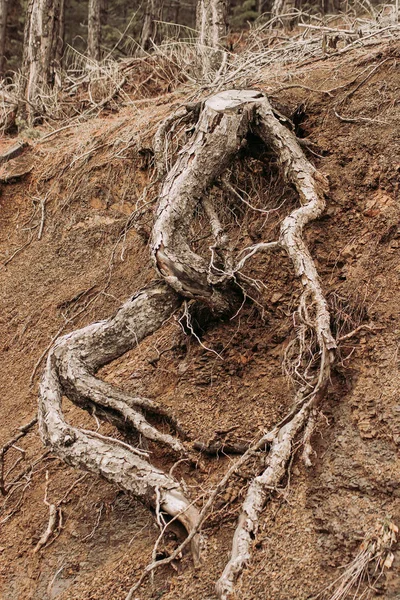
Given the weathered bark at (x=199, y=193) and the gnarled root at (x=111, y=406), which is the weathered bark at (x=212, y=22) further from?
the gnarled root at (x=111, y=406)

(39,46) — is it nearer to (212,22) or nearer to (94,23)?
(212,22)

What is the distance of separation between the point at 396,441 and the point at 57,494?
6.22ft

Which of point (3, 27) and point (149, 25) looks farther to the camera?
point (3, 27)

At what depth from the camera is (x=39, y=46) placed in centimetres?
838

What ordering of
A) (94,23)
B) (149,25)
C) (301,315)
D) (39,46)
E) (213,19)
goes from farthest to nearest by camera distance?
(94,23)
(149,25)
(39,46)
(213,19)
(301,315)

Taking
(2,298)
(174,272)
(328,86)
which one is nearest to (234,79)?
(328,86)

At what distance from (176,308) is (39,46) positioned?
586 centimetres

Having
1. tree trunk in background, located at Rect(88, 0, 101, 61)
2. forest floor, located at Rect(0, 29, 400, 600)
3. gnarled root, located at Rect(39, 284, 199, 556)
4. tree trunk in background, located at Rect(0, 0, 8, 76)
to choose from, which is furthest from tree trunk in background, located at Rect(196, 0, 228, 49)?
tree trunk in background, located at Rect(0, 0, 8, 76)

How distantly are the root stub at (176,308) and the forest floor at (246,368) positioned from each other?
12 cm

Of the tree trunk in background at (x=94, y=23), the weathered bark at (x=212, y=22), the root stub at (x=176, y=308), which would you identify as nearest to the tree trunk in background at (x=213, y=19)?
the weathered bark at (x=212, y=22)

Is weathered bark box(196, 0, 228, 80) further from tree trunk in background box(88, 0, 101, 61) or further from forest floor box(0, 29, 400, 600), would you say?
tree trunk in background box(88, 0, 101, 61)

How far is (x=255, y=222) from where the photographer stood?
4.52 meters

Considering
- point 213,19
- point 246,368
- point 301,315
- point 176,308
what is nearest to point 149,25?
point 213,19

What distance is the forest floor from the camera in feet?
9.64
